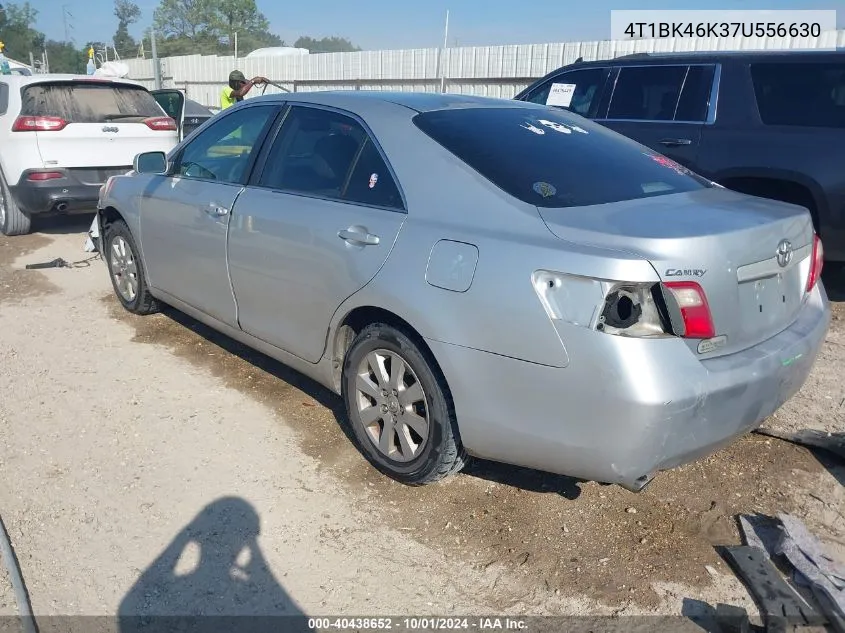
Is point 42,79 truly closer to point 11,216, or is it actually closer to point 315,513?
point 11,216

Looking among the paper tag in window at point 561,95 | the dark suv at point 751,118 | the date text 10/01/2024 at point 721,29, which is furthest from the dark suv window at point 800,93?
the date text 10/01/2024 at point 721,29

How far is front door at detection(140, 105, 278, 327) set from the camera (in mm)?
4020

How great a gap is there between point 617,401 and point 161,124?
24.3 ft

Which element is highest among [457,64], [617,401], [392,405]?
[457,64]

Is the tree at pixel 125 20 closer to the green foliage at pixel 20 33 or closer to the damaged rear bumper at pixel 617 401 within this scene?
the green foliage at pixel 20 33

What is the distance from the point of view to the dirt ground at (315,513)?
2625 millimetres

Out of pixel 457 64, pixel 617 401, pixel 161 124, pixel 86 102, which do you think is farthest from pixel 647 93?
pixel 457 64

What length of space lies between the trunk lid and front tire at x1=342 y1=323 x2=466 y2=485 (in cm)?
81

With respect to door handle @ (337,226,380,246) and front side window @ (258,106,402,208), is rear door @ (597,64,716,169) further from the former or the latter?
door handle @ (337,226,380,246)

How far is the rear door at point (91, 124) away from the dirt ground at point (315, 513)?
13.6 ft

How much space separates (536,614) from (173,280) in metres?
3.10

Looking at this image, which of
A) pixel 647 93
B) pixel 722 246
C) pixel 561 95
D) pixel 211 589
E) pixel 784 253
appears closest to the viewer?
pixel 722 246

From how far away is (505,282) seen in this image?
2.57 m

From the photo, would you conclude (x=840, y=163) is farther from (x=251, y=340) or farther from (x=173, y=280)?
(x=173, y=280)
